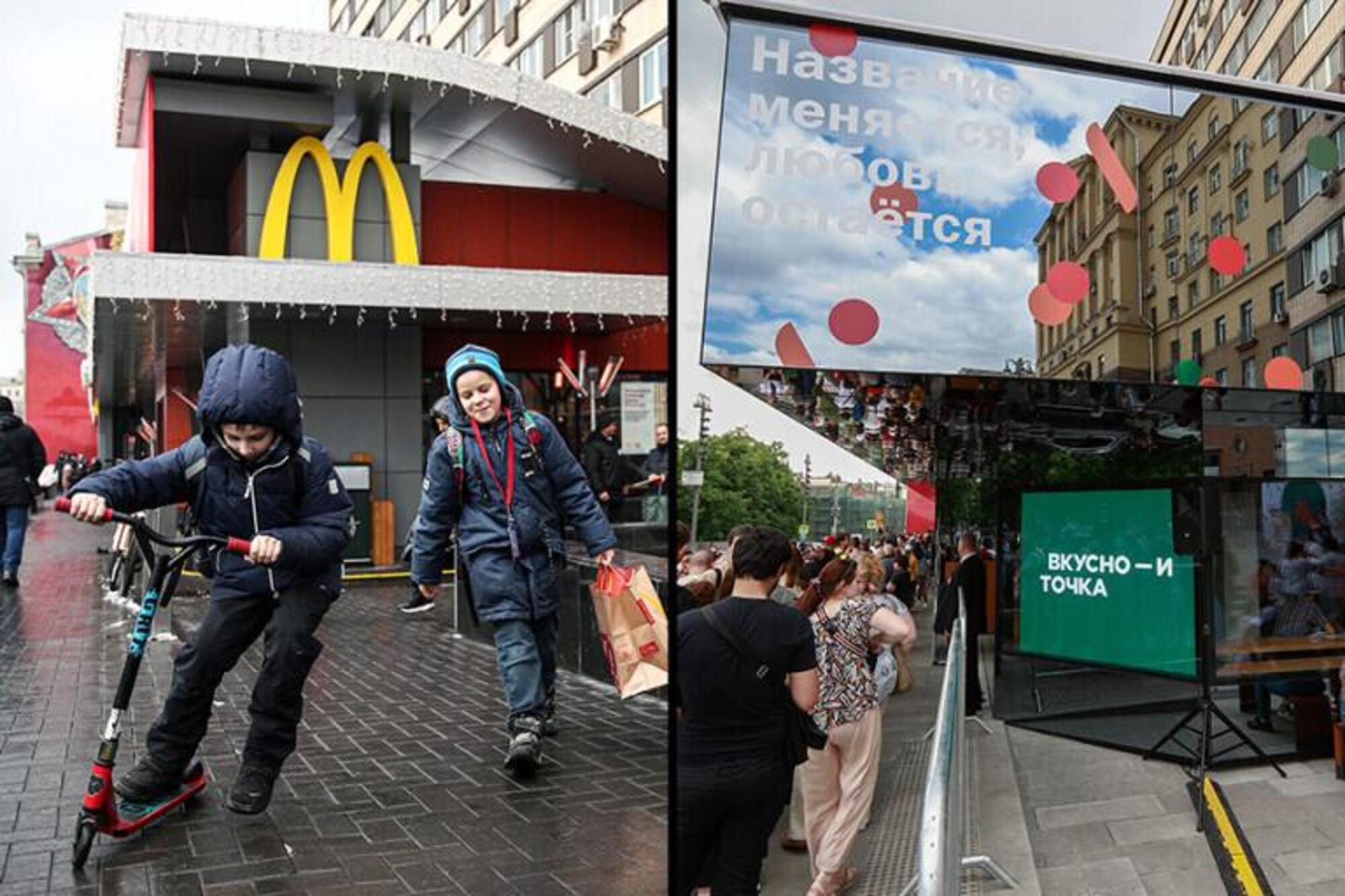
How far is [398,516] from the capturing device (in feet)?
50.1

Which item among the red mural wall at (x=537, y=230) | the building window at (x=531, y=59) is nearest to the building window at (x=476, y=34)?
the building window at (x=531, y=59)

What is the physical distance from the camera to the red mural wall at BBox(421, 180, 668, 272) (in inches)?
628

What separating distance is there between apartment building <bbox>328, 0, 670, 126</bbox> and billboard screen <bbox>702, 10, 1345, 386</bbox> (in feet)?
64.7

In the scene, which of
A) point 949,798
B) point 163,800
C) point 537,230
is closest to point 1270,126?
point 949,798

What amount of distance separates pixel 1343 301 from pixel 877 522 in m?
1.03

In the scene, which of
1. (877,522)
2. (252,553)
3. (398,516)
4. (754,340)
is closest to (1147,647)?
(877,522)

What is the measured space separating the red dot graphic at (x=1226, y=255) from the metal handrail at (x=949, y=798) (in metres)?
0.78

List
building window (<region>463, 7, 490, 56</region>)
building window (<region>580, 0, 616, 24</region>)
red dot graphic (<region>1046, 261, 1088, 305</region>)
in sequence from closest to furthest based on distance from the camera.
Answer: red dot graphic (<region>1046, 261, 1088, 305</region>), building window (<region>580, 0, 616, 24</region>), building window (<region>463, 7, 490, 56</region>)

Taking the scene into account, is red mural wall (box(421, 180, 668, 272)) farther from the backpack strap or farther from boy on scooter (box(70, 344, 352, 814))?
boy on scooter (box(70, 344, 352, 814))

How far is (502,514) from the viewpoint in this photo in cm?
435

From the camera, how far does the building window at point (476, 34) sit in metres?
41.3

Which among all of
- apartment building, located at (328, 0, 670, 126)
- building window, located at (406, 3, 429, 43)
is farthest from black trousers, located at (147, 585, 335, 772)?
building window, located at (406, 3, 429, 43)

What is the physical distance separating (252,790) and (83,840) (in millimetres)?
511

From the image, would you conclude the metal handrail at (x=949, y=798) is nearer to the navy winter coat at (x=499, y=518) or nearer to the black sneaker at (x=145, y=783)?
the navy winter coat at (x=499, y=518)
